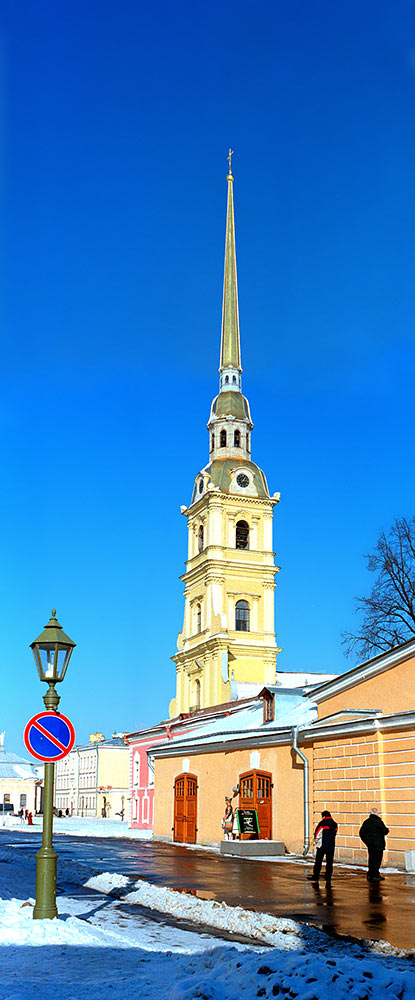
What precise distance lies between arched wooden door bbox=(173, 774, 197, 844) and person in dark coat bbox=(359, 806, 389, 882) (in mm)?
16056

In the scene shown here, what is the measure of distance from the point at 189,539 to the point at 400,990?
209 feet

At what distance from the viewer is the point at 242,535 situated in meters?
67.7

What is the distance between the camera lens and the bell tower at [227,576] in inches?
2493

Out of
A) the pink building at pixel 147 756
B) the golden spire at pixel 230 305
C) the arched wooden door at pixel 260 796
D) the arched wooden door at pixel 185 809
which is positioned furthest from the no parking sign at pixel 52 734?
the golden spire at pixel 230 305

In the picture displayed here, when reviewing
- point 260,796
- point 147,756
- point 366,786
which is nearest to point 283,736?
point 260,796

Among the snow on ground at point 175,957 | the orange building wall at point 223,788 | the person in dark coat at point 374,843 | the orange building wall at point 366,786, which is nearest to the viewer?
the snow on ground at point 175,957

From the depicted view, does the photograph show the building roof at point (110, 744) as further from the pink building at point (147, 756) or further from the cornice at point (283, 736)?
the cornice at point (283, 736)

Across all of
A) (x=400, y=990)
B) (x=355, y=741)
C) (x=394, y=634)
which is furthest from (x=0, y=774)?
(x=400, y=990)

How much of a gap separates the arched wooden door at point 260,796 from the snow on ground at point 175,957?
12634 mm

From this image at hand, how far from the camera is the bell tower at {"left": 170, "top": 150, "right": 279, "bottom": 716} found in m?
63.3

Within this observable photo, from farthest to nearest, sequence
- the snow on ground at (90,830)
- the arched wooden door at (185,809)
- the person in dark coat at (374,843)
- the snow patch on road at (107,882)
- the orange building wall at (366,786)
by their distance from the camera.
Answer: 1. the snow on ground at (90,830)
2. the arched wooden door at (185,809)
3. the orange building wall at (366,786)
4. the person in dark coat at (374,843)
5. the snow patch on road at (107,882)

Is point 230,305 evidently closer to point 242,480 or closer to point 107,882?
point 242,480

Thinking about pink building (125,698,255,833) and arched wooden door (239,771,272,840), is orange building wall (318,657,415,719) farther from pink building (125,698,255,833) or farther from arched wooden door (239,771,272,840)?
pink building (125,698,255,833)

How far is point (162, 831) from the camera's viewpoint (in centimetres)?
3522
